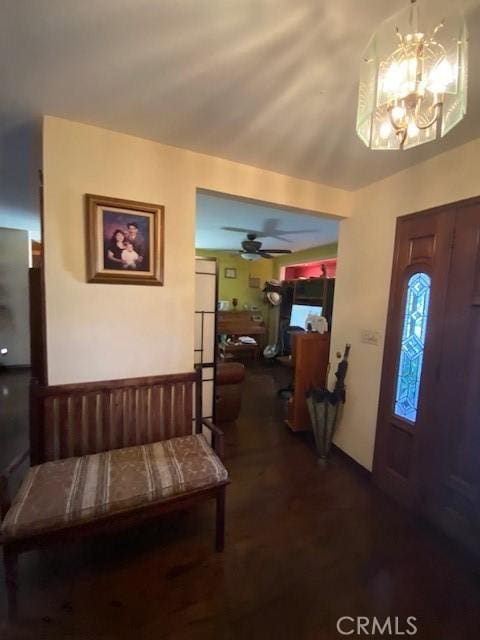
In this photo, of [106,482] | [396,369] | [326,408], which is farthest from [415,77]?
[326,408]

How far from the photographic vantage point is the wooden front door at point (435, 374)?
161 cm

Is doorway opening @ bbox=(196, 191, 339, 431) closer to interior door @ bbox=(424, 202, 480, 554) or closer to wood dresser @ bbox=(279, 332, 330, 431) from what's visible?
wood dresser @ bbox=(279, 332, 330, 431)

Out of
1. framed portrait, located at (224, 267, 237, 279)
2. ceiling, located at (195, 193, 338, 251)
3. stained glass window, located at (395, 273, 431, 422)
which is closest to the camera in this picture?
stained glass window, located at (395, 273, 431, 422)

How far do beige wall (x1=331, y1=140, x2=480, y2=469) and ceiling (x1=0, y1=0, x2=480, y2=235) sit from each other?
19cm

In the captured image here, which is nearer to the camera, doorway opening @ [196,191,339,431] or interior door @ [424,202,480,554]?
interior door @ [424,202,480,554]

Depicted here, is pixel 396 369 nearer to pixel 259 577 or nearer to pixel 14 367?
pixel 259 577

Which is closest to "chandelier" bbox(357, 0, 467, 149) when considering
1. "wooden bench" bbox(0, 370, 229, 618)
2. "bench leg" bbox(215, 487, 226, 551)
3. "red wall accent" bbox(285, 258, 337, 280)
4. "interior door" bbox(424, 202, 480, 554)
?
"interior door" bbox(424, 202, 480, 554)

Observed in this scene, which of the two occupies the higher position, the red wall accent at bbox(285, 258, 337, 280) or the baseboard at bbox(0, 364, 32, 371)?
the red wall accent at bbox(285, 258, 337, 280)

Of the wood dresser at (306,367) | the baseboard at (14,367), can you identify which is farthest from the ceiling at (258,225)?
the baseboard at (14,367)

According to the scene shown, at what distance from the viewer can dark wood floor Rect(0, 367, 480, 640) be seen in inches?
47.2

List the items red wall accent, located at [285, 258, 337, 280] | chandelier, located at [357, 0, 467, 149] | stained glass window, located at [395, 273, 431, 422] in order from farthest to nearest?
red wall accent, located at [285, 258, 337, 280]
stained glass window, located at [395, 273, 431, 422]
chandelier, located at [357, 0, 467, 149]

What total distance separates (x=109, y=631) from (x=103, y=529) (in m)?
0.37

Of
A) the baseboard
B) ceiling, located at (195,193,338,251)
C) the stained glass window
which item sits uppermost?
ceiling, located at (195,193,338,251)

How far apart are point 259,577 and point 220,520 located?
0.32m
